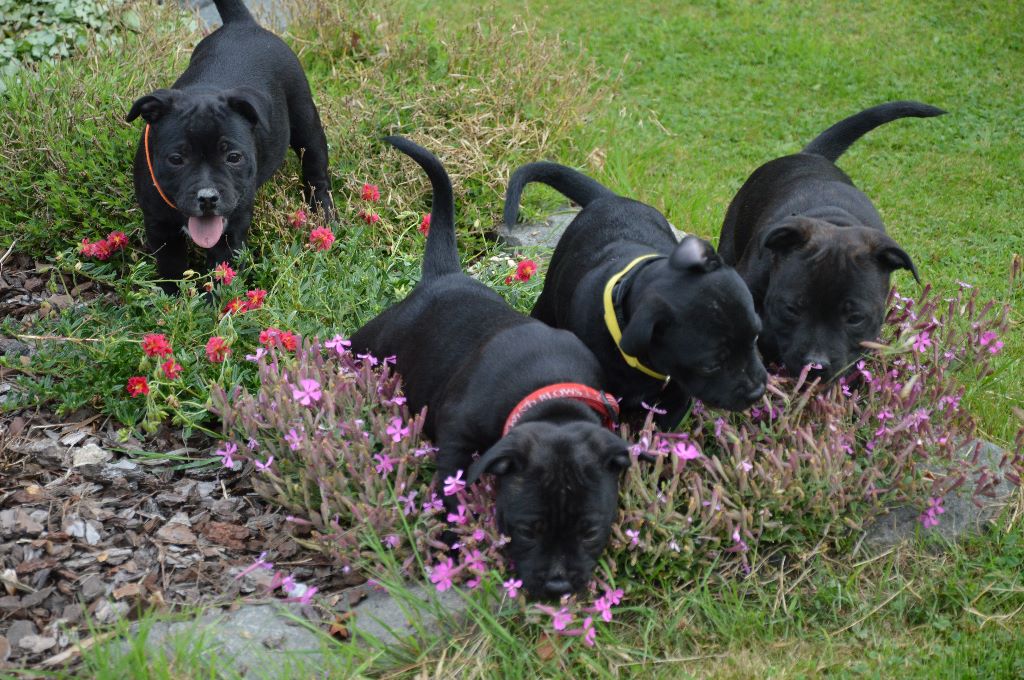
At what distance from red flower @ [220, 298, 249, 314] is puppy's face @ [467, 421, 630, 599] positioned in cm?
200

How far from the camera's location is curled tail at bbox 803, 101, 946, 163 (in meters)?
5.34

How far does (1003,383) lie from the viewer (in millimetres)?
5344

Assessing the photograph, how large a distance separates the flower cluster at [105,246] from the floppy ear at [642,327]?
123 inches

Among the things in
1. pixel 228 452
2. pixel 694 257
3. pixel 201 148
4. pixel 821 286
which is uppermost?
pixel 201 148

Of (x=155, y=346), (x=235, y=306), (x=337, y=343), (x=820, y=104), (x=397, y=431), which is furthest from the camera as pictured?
(x=820, y=104)

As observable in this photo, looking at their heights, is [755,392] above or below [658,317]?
below

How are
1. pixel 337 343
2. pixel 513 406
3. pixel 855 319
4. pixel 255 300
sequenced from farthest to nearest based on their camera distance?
pixel 255 300, pixel 337 343, pixel 855 319, pixel 513 406

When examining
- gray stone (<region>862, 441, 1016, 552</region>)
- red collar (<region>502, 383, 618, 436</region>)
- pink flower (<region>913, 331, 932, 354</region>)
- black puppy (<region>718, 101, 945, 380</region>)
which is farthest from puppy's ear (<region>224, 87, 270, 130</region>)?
gray stone (<region>862, 441, 1016, 552</region>)

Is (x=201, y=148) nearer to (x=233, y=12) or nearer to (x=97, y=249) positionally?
(x=97, y=249)

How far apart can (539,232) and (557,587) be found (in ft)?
11.9

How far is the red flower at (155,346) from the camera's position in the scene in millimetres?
4586

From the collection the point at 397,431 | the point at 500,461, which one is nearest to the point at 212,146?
the point at 397,431

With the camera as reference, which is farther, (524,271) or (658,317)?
(524,271)

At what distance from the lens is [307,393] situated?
14.0 ft
